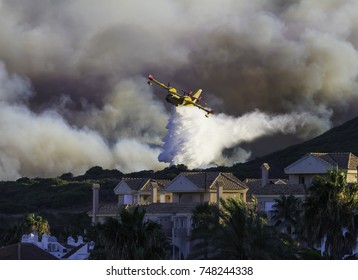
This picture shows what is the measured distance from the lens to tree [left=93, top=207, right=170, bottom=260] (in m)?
63.1

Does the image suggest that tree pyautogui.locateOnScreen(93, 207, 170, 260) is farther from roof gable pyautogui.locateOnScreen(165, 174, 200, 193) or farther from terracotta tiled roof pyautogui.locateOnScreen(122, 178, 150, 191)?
terracotta tiled roof pyautogui.locateOnScreen(122, 178, 150, 191)

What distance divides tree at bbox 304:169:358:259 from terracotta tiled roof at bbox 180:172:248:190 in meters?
38.0

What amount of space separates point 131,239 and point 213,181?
4414 cm

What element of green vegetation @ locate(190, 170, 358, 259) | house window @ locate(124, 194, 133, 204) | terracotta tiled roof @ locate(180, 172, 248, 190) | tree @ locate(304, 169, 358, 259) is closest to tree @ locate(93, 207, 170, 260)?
green vegetation @ locate(190, 170, 358, 259)

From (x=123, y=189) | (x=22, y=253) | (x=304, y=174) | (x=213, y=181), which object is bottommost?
(x=22, y=253)

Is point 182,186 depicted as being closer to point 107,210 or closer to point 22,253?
point 107,210

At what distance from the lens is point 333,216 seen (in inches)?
2606

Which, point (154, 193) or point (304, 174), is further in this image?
point (154, 193)

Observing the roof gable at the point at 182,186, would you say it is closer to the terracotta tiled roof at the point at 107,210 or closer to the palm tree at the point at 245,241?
the terracotta tiled roof at the point at 107,210

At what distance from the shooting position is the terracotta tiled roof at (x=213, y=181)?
347 ft

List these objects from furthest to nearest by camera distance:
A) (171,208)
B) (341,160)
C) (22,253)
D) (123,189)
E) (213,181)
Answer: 1. (123,189)
2. (213,181)
3. (171,208)
4. (341,160)
5. (22,253)

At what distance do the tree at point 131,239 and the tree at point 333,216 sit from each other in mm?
9626

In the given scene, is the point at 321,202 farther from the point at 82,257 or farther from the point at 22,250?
the point at 82,257

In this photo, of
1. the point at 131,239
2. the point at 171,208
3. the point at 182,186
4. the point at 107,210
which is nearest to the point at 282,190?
the point at 171,208
